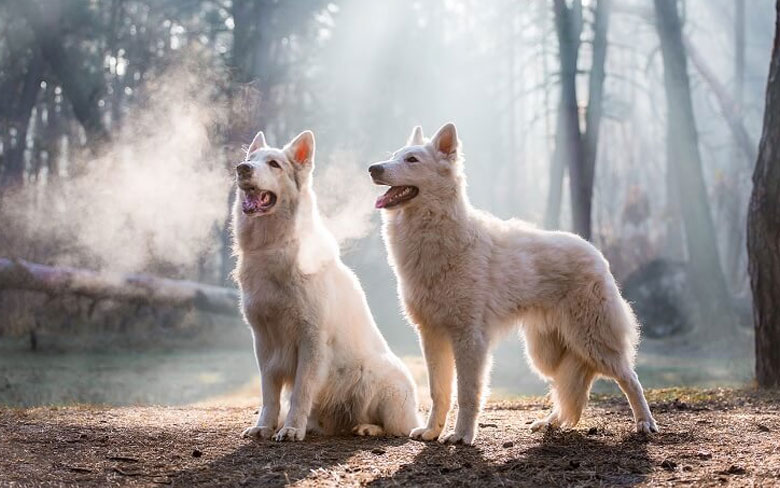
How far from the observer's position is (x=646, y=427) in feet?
18.9

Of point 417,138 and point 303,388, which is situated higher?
point 417,138

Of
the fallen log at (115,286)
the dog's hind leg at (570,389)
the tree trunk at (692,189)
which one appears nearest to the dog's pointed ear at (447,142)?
the dog's hind leg at (570,389)

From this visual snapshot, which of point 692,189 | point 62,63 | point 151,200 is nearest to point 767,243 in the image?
point 692,189

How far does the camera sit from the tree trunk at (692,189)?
18125 millimetres

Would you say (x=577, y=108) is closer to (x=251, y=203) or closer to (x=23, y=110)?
(x=251, y=203)

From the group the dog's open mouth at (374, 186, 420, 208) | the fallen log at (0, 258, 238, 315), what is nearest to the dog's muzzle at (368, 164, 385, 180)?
the dog's open mouth at (374, 186, 420, 208)

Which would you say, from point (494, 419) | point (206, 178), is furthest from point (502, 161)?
point (494, 419)

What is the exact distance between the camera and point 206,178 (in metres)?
14.5

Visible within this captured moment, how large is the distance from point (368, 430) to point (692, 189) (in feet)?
48.0

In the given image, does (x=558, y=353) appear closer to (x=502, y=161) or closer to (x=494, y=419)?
(x=494, y=419)

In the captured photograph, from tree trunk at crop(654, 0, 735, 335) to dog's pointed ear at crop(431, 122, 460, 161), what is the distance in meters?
13.9

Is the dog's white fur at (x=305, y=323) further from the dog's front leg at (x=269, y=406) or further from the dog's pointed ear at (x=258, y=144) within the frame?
the dog's pointed ear at (x=258, y=144)

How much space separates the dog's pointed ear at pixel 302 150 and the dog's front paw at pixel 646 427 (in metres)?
3.04

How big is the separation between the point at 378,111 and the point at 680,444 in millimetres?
17084
